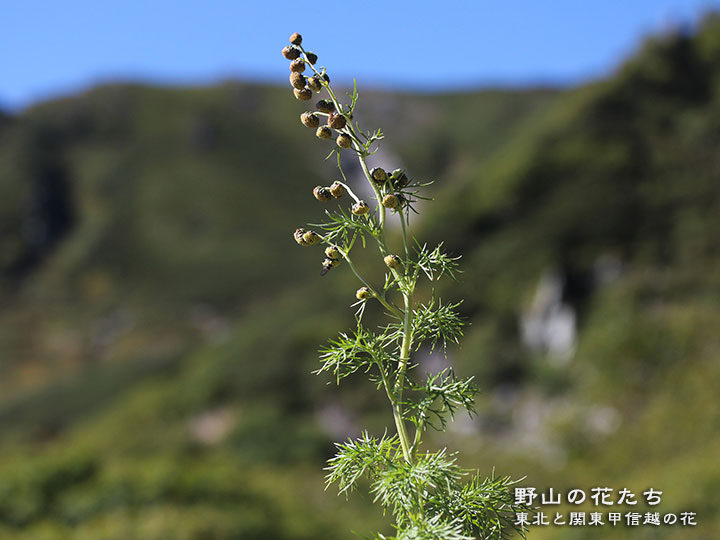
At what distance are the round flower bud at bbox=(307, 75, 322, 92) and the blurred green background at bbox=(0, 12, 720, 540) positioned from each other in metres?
1.02

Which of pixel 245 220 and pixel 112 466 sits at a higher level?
pixel 245 220

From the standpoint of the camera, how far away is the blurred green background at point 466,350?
65.9 ft

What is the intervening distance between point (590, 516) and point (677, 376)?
20.5 metres

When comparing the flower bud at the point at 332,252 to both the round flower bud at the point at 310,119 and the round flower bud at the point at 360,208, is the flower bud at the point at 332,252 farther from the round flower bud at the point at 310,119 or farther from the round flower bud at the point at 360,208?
the round flower bud at the point at 310,119

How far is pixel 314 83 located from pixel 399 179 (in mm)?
525

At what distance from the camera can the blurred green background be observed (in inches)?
790

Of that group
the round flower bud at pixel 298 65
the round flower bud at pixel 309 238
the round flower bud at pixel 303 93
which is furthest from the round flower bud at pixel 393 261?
the round flower bud at pixel 298 65

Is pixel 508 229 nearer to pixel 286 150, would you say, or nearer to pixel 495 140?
pixel 495 140

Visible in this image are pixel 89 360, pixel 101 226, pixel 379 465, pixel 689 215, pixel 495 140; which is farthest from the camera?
pixel 495 140

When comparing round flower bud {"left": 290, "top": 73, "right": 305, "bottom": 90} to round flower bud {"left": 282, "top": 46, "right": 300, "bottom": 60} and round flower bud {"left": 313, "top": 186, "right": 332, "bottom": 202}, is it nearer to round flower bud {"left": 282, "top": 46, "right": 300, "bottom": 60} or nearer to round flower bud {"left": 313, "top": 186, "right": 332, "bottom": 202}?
round flower bud {"left": 282, "top": 46, "right": 300, "bottom": 60}

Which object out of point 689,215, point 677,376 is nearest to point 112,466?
point 677,376

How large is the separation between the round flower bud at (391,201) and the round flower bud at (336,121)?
0.36 meters

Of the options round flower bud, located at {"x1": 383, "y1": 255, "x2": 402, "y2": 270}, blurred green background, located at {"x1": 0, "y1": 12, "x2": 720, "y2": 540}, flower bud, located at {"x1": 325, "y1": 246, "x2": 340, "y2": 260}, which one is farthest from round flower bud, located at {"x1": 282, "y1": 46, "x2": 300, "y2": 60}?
blurred green background, located at {"x1": 0, "y1": 12, "x2": 720, "y2": 540}

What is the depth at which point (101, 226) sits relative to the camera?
389ft
